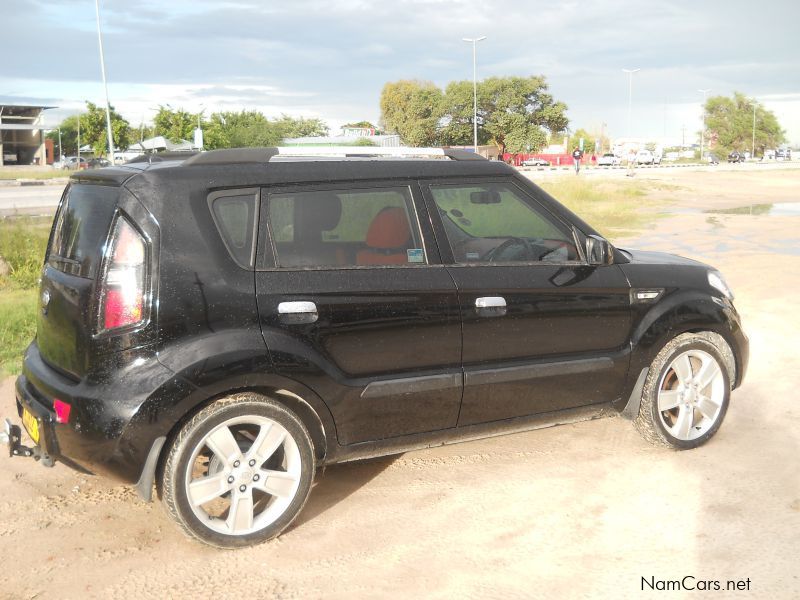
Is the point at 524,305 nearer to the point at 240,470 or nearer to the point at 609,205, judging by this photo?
the point at 240,470

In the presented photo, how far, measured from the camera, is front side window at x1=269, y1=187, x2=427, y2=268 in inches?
159

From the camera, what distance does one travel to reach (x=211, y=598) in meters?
3.52

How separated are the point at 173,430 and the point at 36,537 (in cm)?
98

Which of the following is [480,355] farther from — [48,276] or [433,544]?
[48,276]

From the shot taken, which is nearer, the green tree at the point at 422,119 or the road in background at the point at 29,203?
the road in background at the point at 29,203

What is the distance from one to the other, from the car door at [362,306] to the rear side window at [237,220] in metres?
0.05

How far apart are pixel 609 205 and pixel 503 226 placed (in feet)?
71.9

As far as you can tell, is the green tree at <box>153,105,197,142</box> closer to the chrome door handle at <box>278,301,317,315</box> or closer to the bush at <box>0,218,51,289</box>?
the bush at <box>0,218,51,289</box>

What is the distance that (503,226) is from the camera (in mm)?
4820

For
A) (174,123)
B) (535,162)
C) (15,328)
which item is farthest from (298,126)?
(535,162)

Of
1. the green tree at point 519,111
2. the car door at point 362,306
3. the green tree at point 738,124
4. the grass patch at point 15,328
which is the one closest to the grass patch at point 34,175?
the green tree at point 519,111

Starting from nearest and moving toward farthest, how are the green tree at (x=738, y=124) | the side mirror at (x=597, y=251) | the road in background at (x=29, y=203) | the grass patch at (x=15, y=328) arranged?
1. the side mirror at (x=597, y=251)
2. the grass patch at (x=15, y=328)
3. the road in background at (x=29, y=203)
4. the green tree at (x=738, y=124)

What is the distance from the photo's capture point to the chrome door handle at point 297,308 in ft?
12.8

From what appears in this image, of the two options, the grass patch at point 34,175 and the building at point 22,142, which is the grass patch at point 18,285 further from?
the building at point 22,142
